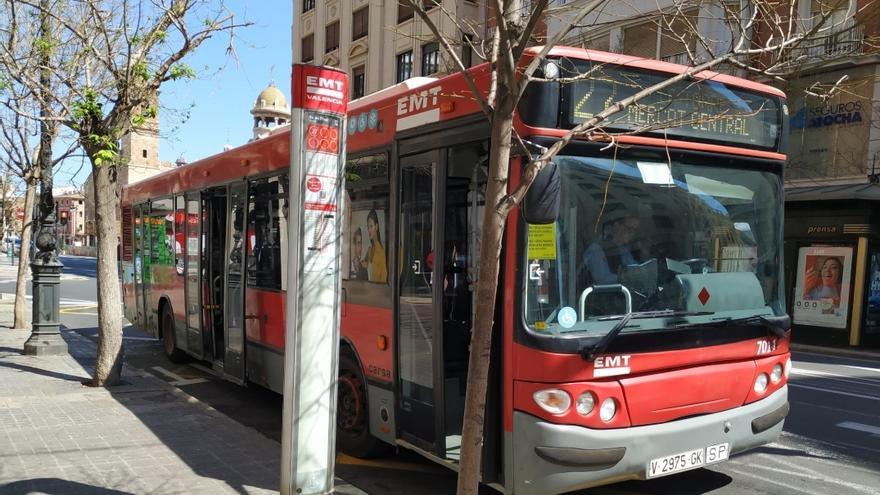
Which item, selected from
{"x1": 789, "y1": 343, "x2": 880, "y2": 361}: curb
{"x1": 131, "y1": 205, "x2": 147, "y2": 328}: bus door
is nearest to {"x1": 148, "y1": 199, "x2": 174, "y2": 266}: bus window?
{"x1": 131, "y1": 205, "x2": 147, "y2": 328}: bus door

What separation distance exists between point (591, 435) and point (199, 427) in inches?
165

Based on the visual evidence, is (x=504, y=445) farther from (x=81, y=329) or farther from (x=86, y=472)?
(x=81, y=329)

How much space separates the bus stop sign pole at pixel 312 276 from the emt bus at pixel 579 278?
755mm

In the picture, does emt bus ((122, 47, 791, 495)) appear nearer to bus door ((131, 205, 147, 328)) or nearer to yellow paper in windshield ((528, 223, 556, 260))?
yellow paper in windshield ((528, 223, 556, 260))

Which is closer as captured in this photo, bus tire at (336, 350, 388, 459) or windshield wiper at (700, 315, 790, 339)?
windshield wiper at (700, 315, 790, 339)

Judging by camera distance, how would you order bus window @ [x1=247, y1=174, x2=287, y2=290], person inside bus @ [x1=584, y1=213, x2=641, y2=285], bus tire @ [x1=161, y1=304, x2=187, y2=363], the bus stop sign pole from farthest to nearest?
1. bus tire @ [x1=161, y1=304, x2=187, y2=363]
2. bus window @ [x1=247, y1=174, x2=287, y2=290]
3. the bus stop sign pole
4. person inside bus @ [x1=584, y1=213, x2=641, y2=285]

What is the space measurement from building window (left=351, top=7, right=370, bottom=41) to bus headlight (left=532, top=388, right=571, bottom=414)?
1252 inches

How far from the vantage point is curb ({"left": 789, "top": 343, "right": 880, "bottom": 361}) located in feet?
52.3

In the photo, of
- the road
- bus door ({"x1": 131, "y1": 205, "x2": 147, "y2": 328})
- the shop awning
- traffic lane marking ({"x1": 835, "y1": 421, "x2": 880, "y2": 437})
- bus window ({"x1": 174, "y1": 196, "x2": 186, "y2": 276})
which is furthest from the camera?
the shop awning

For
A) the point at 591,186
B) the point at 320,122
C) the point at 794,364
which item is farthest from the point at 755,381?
the point at 794,364

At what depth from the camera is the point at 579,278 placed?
4051mm

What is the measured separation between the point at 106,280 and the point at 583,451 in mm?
6584

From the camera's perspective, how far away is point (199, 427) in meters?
6.53

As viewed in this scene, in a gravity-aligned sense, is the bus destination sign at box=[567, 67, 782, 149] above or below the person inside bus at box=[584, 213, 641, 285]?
above
